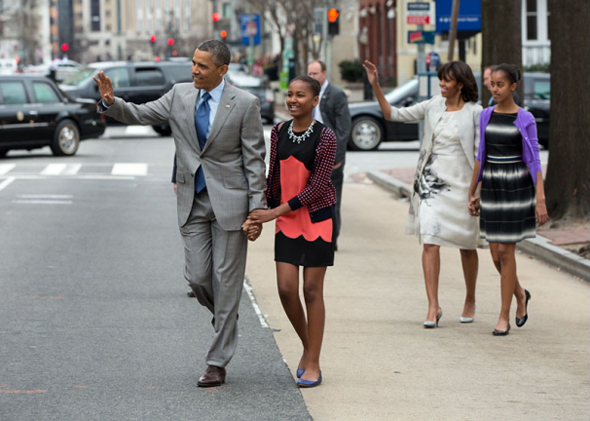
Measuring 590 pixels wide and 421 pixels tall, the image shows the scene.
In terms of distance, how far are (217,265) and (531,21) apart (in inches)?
1425

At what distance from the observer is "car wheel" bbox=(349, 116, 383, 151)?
25.5 meters

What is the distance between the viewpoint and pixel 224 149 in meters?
6.10

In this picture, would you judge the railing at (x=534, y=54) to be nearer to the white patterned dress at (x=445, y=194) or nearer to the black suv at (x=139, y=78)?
the black suv at (x=139, y=78)

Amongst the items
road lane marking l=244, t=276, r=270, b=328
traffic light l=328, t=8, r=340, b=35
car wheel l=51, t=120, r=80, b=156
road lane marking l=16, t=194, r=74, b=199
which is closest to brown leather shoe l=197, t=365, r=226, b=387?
road lane marking l=244, t=276, r=270, b=328

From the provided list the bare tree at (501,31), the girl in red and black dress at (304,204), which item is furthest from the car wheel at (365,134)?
the girl in red and black dress at (304,204)

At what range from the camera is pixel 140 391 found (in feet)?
20.2

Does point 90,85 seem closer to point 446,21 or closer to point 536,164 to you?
point 446,21

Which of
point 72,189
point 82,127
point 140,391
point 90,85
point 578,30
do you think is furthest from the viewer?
point 90,85

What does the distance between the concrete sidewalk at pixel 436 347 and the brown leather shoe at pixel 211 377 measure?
0.46m

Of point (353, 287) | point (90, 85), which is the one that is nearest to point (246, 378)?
point (353, 287)

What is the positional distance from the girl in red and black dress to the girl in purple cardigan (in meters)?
1.86

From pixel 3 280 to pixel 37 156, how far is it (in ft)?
50.2

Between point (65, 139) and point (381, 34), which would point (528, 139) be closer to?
point (65, 139)

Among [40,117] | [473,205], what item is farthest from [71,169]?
[473,205]
